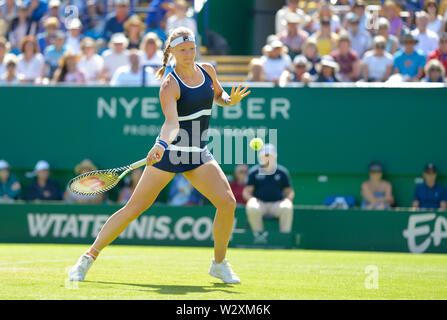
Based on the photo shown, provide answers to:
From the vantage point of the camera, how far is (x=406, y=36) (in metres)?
14.1

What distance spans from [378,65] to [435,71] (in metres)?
1.20

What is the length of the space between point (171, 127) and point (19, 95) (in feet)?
27.5

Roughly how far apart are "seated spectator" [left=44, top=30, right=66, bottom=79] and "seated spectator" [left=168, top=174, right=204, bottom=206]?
11.6ft

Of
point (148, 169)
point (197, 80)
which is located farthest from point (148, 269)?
point (197, 80)

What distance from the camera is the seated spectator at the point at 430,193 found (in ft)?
43.4

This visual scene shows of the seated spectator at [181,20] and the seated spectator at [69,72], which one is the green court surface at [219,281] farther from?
the seated spectator at [181,20]

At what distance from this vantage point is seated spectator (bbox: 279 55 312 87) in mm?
13891

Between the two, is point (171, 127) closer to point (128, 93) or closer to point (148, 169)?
point (148, 169)

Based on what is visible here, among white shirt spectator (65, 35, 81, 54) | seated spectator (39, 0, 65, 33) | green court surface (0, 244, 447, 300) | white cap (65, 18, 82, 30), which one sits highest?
seated spectator (39, 0, 65, 33)

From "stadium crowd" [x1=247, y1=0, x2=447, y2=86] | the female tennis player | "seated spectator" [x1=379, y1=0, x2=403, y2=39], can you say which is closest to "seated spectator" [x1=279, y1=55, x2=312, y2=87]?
"stadium crowd" [x1=247, y1=0, x2=447, y2=86]

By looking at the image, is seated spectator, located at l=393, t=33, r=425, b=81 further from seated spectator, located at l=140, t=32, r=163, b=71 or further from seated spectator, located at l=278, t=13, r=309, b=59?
seated spectator, located at l=140, t=32, r=163, b=71

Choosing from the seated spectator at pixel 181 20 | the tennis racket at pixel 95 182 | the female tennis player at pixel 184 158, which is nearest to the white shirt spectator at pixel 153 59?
the seated spectator at pixel 181 20

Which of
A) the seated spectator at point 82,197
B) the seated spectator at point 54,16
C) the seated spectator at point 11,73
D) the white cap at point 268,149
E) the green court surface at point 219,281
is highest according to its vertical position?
the seated spectator at point 54,16

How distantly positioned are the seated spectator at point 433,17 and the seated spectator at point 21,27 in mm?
8225
